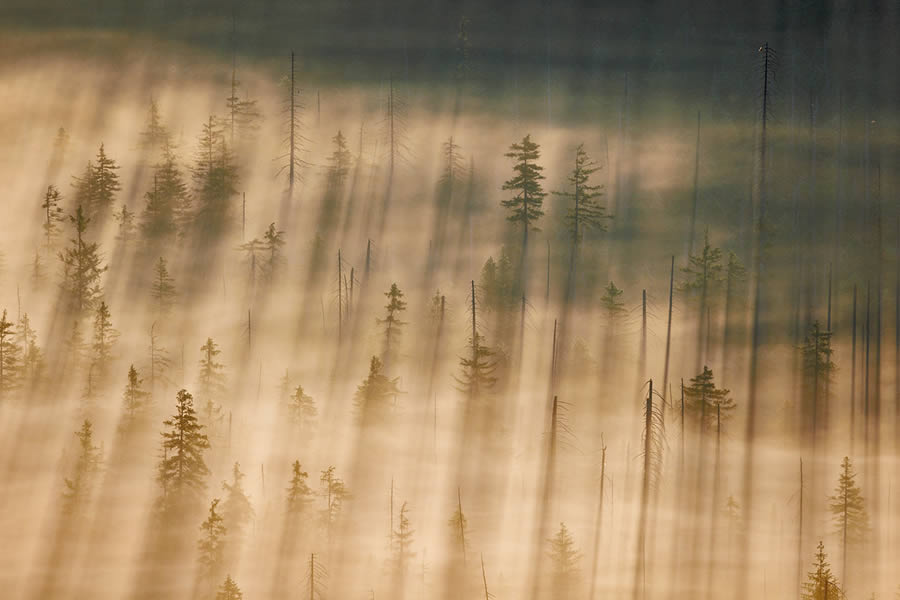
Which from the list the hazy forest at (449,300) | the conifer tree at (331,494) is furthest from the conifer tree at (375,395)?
the conifer tree at (331,494)

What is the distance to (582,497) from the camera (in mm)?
1720

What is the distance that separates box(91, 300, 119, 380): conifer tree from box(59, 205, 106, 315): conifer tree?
0.10ft

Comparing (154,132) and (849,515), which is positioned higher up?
(154,132)

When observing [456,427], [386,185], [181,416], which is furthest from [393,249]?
[181,416]

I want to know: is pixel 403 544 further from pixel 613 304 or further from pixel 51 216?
pixel 51 216

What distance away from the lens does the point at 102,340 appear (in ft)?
5.71

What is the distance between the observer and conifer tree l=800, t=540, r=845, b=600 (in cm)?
171

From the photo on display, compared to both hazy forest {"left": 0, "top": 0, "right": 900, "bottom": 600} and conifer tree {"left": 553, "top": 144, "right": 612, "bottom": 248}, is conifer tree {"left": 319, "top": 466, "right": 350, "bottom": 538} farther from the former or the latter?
conifer tree {"left": 553, "top": 144, "right": 612, "bottom": 248}

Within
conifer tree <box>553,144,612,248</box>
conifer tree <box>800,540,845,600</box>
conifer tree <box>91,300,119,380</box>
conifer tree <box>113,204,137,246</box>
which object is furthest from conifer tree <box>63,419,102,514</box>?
conifer tree <box>800,540,845,600</box>

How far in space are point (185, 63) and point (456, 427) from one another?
0.94 meters

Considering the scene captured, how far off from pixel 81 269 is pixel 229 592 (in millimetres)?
700

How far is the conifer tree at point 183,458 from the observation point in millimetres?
1688

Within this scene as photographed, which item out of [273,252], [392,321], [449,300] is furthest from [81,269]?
[449,300]

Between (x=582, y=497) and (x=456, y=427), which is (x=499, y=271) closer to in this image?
(x=456, y=427)
